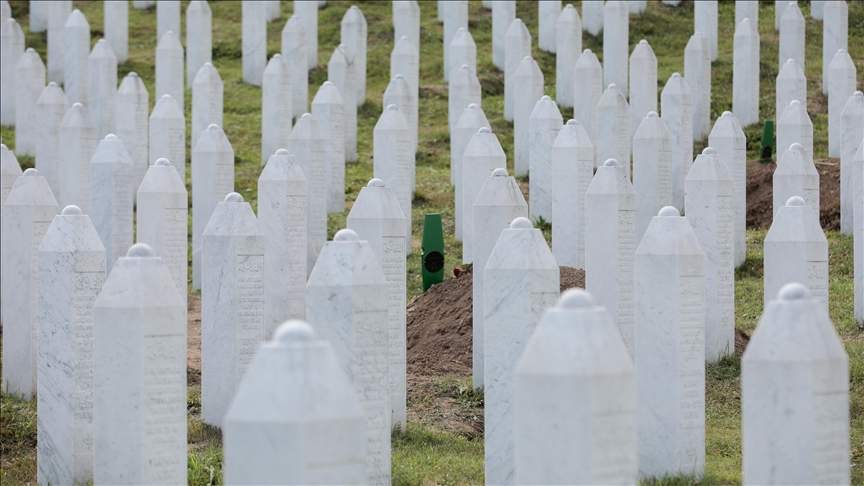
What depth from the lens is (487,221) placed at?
34.4 ft

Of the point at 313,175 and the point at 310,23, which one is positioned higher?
the point at 310,23

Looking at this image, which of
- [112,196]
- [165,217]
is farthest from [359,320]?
[112,196]

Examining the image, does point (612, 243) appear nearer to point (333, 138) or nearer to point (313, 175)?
point (313, 175)

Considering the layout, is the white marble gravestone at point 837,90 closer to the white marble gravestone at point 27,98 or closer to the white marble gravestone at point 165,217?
the white marble gravestone at point 165,217

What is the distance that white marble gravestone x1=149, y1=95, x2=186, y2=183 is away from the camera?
642 inches

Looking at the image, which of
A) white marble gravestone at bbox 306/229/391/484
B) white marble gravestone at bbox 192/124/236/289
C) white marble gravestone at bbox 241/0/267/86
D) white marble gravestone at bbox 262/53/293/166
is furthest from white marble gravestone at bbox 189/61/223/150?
white marble gravestone at bbox 306/229/391/484

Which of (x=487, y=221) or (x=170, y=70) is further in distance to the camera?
(x=170, y=70)

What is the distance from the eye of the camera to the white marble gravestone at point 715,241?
11.2m

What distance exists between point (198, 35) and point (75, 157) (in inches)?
268

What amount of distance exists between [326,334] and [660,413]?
169 cm

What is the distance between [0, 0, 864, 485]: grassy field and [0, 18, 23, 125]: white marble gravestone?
26 centimetres

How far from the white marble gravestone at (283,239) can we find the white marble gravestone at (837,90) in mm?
7312

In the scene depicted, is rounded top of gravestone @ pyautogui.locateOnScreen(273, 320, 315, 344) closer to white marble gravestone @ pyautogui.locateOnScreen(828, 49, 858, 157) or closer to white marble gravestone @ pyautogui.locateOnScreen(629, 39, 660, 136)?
white marble gravestone @ pyautogui.locateOnScreen(629, 39, 660, 136)

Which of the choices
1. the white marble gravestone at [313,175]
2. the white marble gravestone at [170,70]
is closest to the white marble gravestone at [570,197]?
the white marble gravestone at [313,175]
